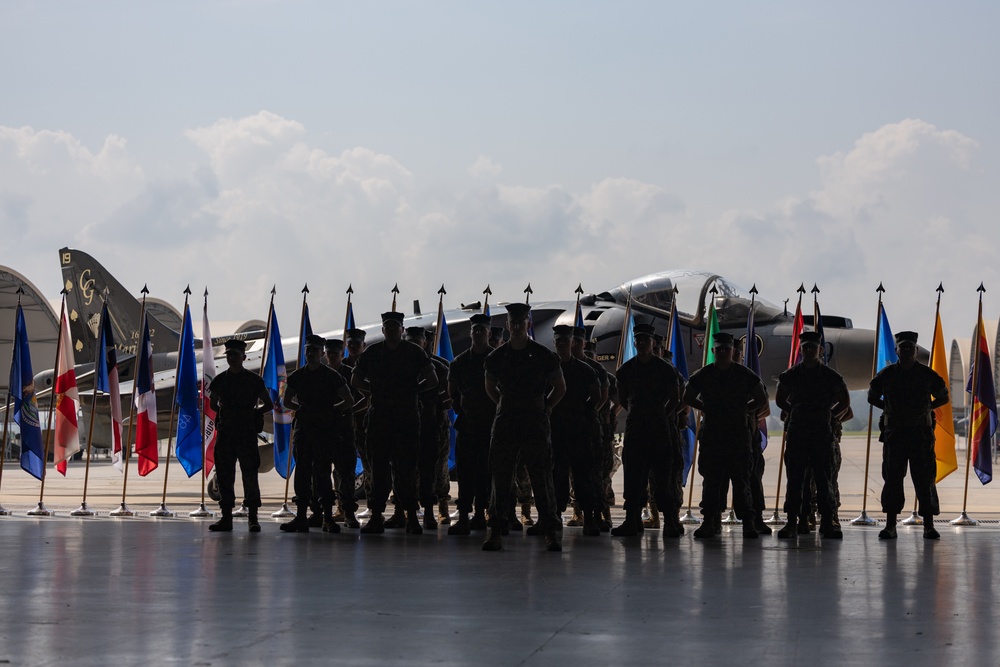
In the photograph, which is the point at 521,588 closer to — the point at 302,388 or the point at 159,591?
the point at 159,591

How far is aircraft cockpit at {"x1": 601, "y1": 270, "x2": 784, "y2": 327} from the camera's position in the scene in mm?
17812

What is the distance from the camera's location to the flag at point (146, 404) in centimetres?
1525

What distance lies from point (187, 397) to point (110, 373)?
3.35 feet

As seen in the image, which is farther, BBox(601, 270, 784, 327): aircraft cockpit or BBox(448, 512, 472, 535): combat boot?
BBox(601, 270, 784, 327): aircraft cockpit

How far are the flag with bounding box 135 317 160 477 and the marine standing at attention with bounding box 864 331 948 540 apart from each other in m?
9.01

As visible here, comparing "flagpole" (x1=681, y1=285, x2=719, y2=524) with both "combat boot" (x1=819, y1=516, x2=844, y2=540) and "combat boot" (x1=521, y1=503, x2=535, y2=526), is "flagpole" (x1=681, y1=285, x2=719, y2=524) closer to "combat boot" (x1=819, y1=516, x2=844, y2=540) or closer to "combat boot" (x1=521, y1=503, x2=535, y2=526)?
"combat boot" (x1=819, y1=516, x2=844, y2=540)

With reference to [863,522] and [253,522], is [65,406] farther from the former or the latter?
[863,522]

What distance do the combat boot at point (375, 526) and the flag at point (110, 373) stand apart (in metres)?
5.84

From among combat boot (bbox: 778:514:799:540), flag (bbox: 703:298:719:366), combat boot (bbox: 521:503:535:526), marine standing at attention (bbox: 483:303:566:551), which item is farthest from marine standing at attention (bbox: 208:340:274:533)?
flag (bbox: 703:298:719:366)

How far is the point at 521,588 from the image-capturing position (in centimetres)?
664

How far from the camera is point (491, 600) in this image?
243 inches

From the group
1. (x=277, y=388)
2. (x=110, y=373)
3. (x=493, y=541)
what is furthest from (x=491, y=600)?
(x=277, y=388)

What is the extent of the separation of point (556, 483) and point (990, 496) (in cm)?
1100

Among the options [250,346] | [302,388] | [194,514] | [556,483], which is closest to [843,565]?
[556,483]
